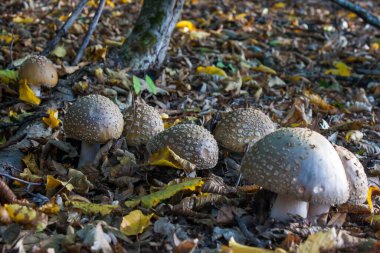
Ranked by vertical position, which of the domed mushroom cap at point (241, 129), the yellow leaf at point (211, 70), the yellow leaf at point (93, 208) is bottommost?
the yellow leaf at point (93, 208)

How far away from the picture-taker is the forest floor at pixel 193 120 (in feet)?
11.3

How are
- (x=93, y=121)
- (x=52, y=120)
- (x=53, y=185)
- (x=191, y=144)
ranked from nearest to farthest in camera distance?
1. (x=53, y=185)
2. (x=191, y=144)
3. (x=93, y=121)
4. (x=52, y=120)

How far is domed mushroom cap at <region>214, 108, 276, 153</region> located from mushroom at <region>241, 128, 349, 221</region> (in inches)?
40.8

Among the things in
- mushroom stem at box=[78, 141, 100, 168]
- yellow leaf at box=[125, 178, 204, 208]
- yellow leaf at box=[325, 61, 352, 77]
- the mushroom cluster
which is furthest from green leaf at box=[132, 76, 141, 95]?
yellow leaf at box=[325, 61, 352, 77]

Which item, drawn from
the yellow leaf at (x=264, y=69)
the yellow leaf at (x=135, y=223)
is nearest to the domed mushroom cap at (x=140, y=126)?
the yellow leaf at (x=135, y=223)

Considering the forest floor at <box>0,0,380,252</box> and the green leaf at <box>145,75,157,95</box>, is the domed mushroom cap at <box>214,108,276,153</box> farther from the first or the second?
the green leaf at <box>145,75,157,95</box>

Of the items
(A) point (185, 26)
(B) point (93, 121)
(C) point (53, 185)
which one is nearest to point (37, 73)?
(B) point (93, 121)

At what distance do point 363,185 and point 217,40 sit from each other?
20.3 feet

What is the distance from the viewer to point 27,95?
584cm

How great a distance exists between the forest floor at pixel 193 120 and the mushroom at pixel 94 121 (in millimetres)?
224

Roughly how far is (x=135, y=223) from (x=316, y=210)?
4.40 feet

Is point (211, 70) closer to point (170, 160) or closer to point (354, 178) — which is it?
point (170, 160)

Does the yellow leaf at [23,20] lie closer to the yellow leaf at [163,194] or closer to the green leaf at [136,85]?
the green leaf at [136,85]

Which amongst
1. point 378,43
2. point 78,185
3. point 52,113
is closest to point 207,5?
point 378,43
